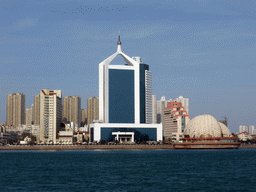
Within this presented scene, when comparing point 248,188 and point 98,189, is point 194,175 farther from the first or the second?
point 98,189

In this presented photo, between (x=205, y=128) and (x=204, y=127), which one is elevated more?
(x=204, y=127)

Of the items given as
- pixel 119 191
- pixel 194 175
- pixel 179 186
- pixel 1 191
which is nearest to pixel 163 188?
pixel 179 186

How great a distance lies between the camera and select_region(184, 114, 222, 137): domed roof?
621 ft

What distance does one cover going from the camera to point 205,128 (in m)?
190

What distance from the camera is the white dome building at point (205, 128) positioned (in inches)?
7451

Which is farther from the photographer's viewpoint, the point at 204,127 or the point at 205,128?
the point at 204,127

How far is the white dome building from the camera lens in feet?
621

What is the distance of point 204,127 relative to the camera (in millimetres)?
189875

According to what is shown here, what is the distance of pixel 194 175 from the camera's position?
59.1 meters

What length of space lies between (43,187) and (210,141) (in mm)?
144750

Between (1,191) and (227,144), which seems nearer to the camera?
(1,191)

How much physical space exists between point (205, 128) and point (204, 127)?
669 millimetres

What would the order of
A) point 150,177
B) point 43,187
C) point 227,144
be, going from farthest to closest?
point 227,144
point 150,177
point 43,187

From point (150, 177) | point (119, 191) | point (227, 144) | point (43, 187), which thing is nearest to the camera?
point (119, 191)
